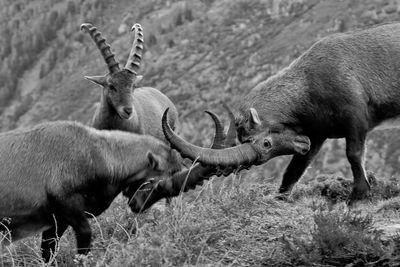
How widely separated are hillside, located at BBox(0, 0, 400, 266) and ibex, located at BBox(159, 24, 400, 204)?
2.13 feet

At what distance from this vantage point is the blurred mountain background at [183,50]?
4872 cm

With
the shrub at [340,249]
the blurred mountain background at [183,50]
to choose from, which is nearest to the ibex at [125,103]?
the shrub at [340,249]

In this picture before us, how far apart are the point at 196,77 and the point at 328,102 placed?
159 ft

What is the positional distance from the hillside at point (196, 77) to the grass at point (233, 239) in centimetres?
2

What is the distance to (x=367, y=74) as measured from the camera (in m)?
10.4

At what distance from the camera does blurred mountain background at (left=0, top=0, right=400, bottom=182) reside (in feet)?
160

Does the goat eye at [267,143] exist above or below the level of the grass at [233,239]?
below

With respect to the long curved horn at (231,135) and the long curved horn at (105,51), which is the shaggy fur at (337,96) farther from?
the long curved horn at (105,51)

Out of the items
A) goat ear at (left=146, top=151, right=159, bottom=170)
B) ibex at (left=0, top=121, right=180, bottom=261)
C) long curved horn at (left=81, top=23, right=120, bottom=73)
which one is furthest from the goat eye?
long curved horn at (left=81, top=23, right=120, bottom=73)

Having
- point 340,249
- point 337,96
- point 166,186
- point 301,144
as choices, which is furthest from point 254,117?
point 340,249

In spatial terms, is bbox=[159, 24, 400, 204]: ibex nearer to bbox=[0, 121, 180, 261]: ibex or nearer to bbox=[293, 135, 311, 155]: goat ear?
bbox=[293, 135, 311, 155]: goat ear

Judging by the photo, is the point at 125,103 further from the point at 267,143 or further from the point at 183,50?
the point at 183,50

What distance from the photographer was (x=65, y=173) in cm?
759

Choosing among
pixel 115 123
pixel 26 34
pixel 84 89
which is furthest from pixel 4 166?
pixel 26 34
